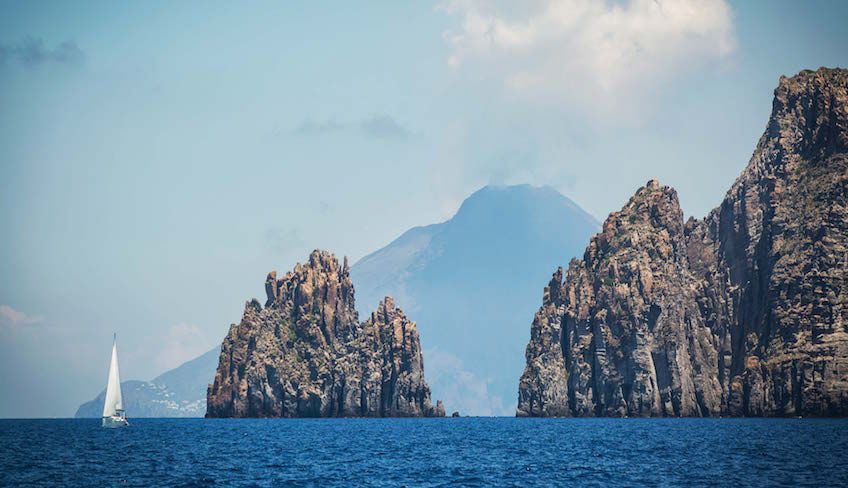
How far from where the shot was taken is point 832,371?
614 feet

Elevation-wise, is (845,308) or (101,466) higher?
(845,308)

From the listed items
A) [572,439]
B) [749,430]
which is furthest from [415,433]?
[749,430]

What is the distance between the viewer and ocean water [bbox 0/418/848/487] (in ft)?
273

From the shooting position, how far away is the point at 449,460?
106250 millimetres

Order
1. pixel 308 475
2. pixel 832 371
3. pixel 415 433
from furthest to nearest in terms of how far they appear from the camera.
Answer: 1. pixel 832 371
2. pixel 415 433
3. pixel 308 475

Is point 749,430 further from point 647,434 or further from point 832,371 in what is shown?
point 832,371

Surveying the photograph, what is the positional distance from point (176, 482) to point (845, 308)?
6077 inches

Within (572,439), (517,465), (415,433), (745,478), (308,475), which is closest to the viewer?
(745,478)

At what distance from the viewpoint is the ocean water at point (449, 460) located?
3273 inches

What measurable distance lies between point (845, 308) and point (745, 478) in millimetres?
127056

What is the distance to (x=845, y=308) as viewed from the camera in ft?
636

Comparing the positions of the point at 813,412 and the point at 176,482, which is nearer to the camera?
the point at 176,482

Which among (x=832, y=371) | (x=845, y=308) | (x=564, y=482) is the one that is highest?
(x=845, y=308)

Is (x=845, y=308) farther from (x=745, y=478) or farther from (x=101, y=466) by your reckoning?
(x=101, y=466)
